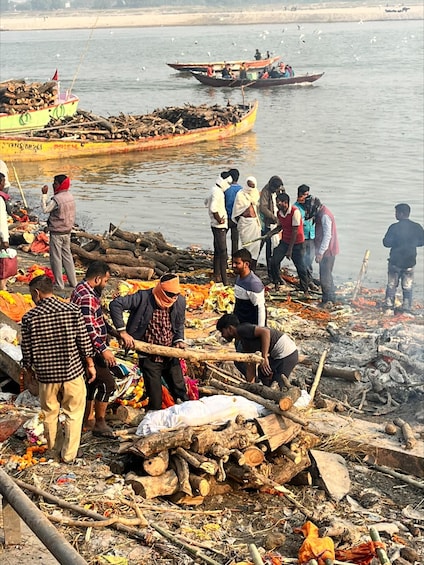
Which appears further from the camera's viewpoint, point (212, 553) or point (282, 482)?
point (282, 482)

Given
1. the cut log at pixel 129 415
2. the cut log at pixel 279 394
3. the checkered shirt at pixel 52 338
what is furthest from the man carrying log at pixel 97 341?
the cut log at pixel 279 394

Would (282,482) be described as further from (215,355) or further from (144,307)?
(144,307)

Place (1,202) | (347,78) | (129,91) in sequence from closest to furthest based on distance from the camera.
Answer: (1,202)
(129,91)
(347,78)

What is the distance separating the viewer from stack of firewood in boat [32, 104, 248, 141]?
94.6ft

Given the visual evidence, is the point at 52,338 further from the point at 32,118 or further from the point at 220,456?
the point at 32,118

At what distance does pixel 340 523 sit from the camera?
18.1 ft

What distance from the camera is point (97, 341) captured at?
6406mm

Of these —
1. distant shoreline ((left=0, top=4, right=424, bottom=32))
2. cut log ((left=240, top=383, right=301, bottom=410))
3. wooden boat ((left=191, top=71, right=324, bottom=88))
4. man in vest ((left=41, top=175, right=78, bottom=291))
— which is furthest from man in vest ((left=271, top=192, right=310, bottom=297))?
distant shoreline ((left=0, top=4, right=424, bottom=32))

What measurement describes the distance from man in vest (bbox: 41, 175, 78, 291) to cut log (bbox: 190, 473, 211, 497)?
602 centimetres

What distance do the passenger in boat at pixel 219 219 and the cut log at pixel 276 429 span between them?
6.58 meters

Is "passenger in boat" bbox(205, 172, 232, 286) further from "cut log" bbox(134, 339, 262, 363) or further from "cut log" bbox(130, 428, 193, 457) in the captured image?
"cut log" bbox(130, 428, 193, 457)

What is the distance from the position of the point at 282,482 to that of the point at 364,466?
1.08 m

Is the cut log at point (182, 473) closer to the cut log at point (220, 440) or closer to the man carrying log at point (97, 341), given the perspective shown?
the cut log at point (220, 440)

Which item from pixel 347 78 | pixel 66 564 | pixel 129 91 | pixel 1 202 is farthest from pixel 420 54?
pixel 66 564
